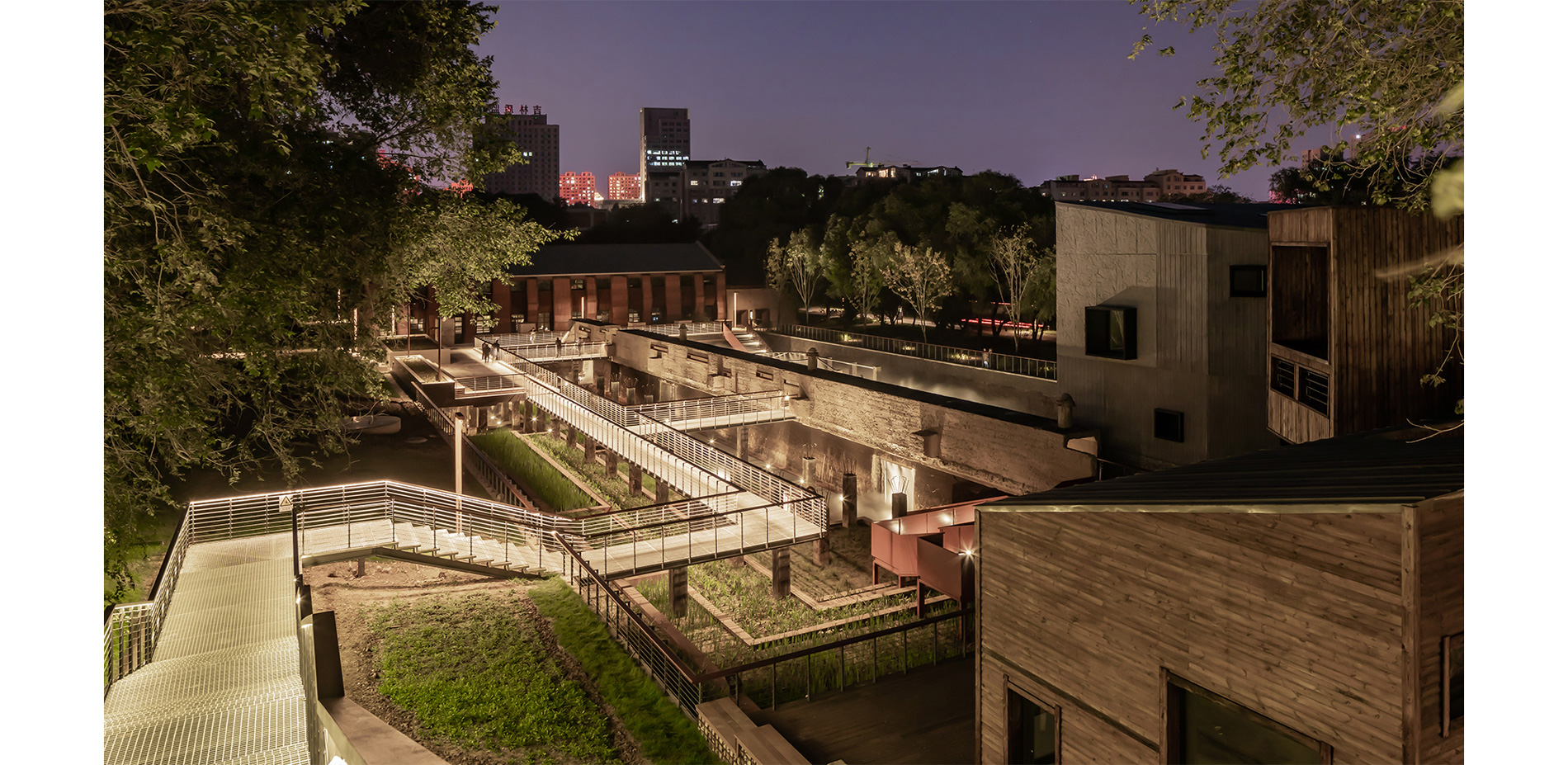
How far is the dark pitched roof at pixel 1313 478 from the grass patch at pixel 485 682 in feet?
18.6

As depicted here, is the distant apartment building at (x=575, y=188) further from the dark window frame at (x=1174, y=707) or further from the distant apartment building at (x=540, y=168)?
the dark window frame at (x=1174, y=707)

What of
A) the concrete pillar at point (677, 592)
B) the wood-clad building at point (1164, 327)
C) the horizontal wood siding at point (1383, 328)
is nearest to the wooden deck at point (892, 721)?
the concrete pillar at point (677, 592)

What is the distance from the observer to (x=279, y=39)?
620 centimetres

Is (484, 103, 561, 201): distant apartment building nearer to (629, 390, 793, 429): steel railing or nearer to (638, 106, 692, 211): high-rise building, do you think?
(638, 106, 692, 211): high-rise building

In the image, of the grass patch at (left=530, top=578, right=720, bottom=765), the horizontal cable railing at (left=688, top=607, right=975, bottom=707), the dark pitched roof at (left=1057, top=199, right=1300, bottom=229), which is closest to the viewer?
the grass patch at (left=530, top=578, right=720, bottom=765)

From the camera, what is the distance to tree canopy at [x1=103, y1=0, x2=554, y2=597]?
20.0 feet

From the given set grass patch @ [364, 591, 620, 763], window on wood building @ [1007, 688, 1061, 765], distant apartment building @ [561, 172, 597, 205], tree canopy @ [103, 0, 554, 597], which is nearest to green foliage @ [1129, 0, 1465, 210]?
window on wood building @ [1007, 688, 1061, 765]

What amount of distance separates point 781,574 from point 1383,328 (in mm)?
9657

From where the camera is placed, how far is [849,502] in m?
20.6

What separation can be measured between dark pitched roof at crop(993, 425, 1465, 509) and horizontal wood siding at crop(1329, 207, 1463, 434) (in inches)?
34.3

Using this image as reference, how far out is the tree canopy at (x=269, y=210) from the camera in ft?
20.0
